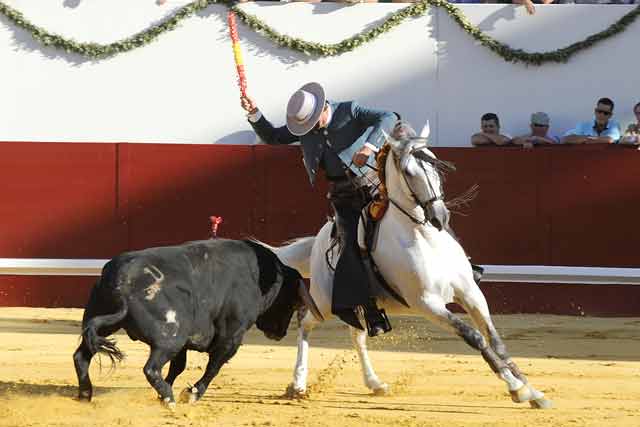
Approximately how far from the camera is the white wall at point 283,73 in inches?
454

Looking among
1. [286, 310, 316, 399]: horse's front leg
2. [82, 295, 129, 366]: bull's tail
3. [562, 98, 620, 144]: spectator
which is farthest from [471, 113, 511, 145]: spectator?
[82, 295, 129, 366]: bull's tail

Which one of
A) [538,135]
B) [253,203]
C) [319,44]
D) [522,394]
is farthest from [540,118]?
[522,394]

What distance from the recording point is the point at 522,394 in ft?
20.9

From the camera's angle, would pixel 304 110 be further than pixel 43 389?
Yes

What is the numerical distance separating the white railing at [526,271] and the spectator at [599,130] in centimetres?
103

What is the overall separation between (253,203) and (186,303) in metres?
4.82

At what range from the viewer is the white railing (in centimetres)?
1060

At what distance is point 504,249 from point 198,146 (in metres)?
2.60

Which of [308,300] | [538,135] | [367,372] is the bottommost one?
[367,372]

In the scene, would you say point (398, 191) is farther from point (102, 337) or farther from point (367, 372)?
point (102, 337)

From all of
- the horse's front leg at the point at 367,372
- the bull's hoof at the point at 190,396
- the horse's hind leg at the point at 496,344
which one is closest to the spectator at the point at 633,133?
the horse's front leg at the point at 367,372

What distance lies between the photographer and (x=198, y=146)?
36.7 ft

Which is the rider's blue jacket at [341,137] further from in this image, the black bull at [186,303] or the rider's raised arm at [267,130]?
the black bull at [186,303]

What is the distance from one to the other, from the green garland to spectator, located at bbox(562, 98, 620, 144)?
0.76 m
